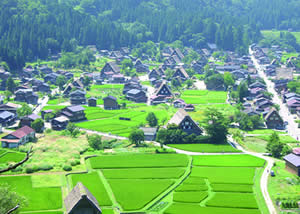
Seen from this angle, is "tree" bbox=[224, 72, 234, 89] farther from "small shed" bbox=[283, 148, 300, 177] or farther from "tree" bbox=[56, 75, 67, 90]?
"small shed" bbox=[283, 148, 300, 177]

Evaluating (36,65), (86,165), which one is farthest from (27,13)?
(86,165)

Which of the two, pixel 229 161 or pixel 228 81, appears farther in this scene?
pixel 228 81

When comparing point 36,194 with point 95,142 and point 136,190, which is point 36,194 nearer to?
point 136,190

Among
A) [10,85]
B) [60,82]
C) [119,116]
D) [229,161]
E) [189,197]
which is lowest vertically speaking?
[189,197]

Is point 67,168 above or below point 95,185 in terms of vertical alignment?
above

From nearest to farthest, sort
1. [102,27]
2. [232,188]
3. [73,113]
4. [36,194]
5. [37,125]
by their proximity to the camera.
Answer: [36,194] < [232,188] < [37,125] < [73,113] < [102,27]

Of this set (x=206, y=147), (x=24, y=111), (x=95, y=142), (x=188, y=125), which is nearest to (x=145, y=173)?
(x=95, y=142)

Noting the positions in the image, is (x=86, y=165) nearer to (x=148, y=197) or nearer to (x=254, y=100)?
(x=148, y=197)
